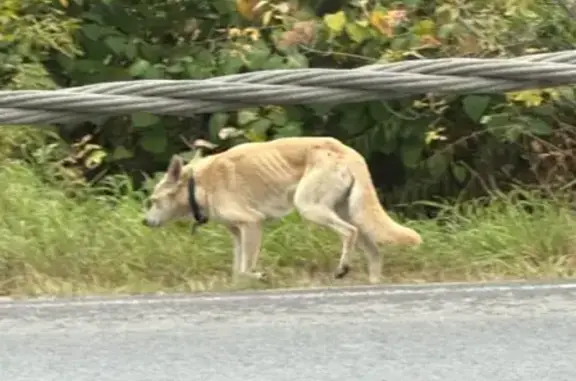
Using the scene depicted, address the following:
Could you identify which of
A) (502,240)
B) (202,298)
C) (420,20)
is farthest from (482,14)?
(202,298)

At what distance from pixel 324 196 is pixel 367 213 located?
235 mm

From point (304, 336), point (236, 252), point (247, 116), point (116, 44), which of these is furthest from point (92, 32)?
point (304, 336)

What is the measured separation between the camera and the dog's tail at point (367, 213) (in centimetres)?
605

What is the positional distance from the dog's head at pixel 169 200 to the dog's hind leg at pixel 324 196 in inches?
24.2

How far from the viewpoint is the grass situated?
227 inches

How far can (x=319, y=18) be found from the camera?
8.16 meters

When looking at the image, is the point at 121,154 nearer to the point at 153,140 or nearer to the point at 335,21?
the point at 153,140

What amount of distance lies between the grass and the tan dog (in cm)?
12

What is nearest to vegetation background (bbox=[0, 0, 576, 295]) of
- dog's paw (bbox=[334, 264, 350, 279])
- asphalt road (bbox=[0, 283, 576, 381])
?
dog's paw (bbox=[334, 264, 350, 279])

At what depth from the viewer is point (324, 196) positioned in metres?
6.11

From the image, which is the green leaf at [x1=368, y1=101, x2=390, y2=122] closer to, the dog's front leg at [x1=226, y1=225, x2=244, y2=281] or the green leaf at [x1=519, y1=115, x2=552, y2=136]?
the green leaf at [x1=519, y1=115, x2=552, y2=136]

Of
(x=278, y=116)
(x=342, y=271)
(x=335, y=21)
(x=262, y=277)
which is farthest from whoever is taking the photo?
(x=278, y=116)

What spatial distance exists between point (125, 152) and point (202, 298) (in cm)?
321

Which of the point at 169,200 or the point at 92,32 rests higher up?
the point at 92,32
